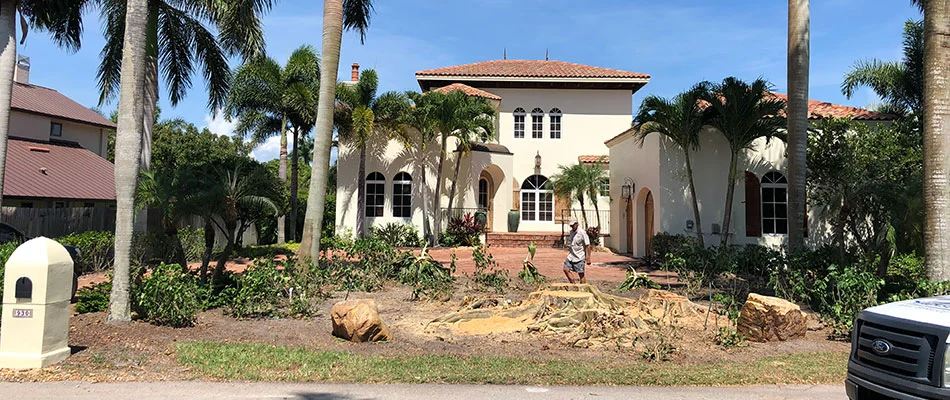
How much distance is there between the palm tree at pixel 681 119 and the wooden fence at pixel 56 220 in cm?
1700

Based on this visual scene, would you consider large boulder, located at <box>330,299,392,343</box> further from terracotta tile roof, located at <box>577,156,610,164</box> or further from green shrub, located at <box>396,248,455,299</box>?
terracotta tile roof, located at <box>577,156,610,164</box>

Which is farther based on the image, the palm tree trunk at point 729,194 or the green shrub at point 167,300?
the palm tree trunk at point 729,194

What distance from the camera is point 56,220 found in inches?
650

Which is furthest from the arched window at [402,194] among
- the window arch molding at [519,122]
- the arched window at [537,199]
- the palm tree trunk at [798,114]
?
the palm tree trunk at [798,114]

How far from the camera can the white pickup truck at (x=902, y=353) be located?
3760 mm

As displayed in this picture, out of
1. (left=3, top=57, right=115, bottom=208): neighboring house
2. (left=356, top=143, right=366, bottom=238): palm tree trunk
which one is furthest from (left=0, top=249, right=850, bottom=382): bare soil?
(left=3, top=57, right=115, bottom=208): neighboring house

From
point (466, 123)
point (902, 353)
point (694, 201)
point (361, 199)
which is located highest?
point (466, 123)

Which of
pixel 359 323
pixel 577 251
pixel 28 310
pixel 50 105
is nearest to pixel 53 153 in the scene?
pixel 50 105

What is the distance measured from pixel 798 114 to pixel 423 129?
12927 millimetres

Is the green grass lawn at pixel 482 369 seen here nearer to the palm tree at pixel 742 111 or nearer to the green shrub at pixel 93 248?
the palm tree at pixel 742 111

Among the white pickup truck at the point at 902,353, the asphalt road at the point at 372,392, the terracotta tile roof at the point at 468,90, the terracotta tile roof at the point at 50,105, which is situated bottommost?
the asphalt road at the point at 372,392

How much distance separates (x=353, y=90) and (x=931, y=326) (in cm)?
1915

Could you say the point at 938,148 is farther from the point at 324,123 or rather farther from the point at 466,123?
the point at 466,123

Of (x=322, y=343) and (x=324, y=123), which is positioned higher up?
(x=324, y=123)
